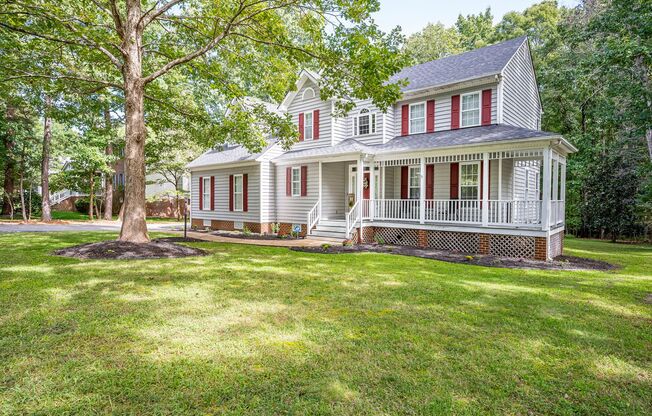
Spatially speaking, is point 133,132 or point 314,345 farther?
point 133,132

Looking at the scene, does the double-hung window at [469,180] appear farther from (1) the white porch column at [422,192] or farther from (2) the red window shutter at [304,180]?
(2) the red window shutter at [304,180]

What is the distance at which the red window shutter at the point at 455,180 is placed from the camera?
13.6 m

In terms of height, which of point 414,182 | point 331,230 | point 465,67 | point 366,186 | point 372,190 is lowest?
point 331,230

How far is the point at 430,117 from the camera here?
47.6 feet

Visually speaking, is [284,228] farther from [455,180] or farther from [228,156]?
[455,180]

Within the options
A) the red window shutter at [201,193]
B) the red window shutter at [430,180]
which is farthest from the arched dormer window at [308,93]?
the red window shutter at [201,193]

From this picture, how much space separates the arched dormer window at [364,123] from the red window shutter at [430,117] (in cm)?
231

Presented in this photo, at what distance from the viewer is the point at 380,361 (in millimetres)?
3270

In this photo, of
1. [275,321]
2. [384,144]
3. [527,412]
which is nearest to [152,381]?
[275,321]

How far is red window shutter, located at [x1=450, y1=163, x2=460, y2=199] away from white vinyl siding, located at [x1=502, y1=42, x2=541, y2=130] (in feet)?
7.57

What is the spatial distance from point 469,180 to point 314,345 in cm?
1169

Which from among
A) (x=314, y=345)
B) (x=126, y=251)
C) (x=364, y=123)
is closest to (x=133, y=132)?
(x=126, y=251)

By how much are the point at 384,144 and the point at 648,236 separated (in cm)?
1467

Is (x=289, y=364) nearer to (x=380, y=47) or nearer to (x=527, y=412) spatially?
(x=527, y=412)
